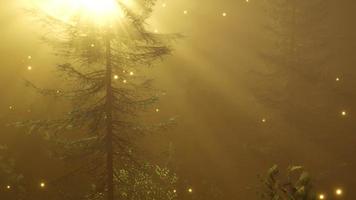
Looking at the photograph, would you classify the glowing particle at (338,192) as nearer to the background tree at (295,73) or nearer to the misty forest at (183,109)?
the misty forest at (183,109)

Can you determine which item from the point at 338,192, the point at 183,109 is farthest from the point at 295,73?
the point at 338,192

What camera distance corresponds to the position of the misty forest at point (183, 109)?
14070mm

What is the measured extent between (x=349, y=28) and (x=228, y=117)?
22.5 m

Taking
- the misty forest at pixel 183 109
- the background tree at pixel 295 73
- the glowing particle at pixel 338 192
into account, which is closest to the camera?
the misty forest at pixel 183 109

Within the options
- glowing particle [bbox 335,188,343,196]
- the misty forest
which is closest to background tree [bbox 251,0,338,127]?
the misty forest

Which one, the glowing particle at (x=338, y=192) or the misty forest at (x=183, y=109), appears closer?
the misty forest at (x=183, y=109)

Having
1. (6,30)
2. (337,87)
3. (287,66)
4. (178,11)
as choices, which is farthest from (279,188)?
(178,11)

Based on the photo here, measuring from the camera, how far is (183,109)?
32.9 m

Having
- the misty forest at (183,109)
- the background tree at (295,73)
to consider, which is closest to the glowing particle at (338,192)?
the misty forest at (183,109)

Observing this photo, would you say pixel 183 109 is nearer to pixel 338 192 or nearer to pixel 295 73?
pixel 295 73

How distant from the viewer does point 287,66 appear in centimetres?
3166

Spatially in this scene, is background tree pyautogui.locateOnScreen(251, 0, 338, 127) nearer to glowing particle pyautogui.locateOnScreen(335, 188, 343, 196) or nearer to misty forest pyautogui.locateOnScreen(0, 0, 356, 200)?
misty forest pyautogui.locateOnScreen(0, 0, 356, 200)

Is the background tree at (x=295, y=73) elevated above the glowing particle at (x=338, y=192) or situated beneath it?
elevated above

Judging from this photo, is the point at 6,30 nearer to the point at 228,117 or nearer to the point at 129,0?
the point at 228,117
